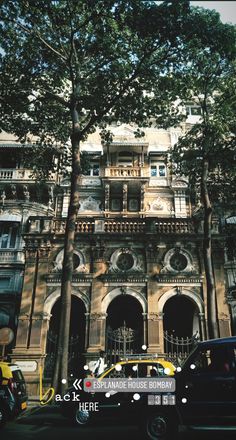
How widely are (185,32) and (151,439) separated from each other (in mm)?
13590

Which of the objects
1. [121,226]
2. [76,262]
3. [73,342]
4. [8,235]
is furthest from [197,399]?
[8,235]

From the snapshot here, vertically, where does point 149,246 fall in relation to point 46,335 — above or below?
above

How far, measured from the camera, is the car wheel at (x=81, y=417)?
8.30 metres

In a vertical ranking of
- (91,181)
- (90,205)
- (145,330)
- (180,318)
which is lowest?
(145,330)

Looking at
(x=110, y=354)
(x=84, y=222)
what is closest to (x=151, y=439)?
(x=110, y=354)

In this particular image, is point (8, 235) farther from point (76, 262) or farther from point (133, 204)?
point (133, 204)

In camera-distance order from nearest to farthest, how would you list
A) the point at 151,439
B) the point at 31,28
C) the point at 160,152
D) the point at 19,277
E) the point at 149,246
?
the point at 151,439 → the point at 31,28 → the point at 149,246 → the point at 19,277 → the point at 160,152

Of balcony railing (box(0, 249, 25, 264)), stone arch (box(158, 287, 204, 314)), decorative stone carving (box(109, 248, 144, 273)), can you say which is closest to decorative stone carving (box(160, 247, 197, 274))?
stone arch (box(158, 287, 204, 314))

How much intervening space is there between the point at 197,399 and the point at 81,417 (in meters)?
3.36

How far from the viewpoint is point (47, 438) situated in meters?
7.06

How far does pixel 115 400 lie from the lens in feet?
25.1

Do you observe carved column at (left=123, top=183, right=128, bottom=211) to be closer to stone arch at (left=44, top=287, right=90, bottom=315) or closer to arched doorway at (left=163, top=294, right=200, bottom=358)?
arched doorway at (left=163, top=294, right=200, bottom=358)

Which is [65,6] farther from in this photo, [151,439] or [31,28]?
[151,439]

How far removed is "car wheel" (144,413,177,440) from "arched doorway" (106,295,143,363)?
21.2 feet
